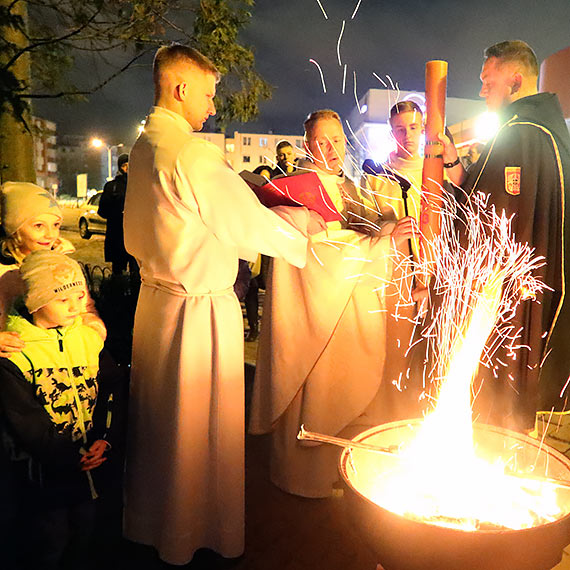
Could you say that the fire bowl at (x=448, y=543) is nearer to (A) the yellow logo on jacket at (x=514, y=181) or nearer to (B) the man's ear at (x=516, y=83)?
(A) the yellow logo on jacket at (x=514, y=181)

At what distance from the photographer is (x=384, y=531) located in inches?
69.1

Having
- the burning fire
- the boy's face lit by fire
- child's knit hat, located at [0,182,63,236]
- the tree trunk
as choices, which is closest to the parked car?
the tree trunk

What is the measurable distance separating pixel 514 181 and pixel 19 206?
2557 millimetres

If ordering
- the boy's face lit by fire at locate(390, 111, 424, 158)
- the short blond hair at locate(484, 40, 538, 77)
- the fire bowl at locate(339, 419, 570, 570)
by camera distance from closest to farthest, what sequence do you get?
1. the fire bowl at locate(339, 419, 570, 570)
2. the short blond hair at locate(484, 40, 538, 77)
3. the boy's face lit by fire at locate(390, 111, 424, 158)

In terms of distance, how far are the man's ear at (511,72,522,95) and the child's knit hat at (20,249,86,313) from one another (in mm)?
2590

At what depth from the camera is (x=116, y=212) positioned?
23.8ft

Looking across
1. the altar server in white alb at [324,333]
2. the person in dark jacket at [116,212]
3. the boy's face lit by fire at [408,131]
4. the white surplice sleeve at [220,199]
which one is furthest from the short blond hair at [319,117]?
the person in dark jacket at [116,212]

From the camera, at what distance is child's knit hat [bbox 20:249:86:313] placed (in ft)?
7.30

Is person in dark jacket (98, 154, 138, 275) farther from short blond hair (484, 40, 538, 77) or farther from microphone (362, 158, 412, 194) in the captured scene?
short blond hair (484, 40, 538, 77)

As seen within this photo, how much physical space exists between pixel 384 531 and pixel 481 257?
1.78 meters

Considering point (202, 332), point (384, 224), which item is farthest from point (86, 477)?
point (384, 224)

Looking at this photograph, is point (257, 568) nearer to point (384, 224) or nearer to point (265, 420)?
point (265, 420)

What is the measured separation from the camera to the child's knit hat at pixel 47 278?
7.30 ft

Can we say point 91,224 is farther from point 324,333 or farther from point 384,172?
point 324,333
